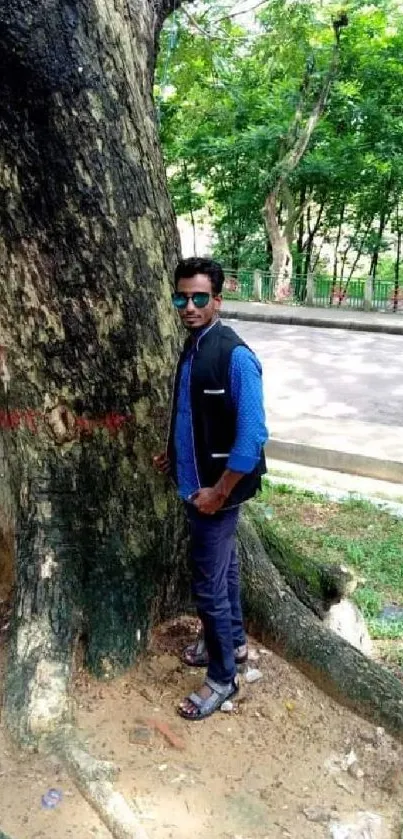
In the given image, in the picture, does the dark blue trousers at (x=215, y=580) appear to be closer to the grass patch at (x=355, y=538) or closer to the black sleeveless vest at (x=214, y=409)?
the black sleeveless vest at (x=214, y=409)

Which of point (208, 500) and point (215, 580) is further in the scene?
point (215, 580)

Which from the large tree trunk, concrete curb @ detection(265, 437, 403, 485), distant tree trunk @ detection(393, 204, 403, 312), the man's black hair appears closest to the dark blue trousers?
the large tree trunk

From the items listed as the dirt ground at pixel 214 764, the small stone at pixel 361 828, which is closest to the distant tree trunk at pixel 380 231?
the dirt ground at pixel 214 764

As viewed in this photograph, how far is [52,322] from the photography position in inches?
110

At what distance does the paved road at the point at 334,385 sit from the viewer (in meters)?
8.51

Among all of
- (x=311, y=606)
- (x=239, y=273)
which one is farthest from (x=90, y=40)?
(x=239, y=273)

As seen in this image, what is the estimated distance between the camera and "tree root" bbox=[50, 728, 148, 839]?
242 centimetres

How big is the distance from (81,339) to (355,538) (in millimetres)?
3707

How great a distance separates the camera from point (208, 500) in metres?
2.69

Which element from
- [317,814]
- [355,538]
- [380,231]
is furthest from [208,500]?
[380,231]

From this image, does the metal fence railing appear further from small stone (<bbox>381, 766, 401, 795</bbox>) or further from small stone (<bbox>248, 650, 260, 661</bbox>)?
small stone (<bbox>381, 766, 401, 795</bbox>)

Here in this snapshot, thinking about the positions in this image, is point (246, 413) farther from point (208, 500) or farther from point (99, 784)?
point (99, 784)

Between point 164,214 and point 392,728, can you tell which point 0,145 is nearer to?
point 164,214

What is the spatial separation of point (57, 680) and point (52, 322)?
132 centimetres
